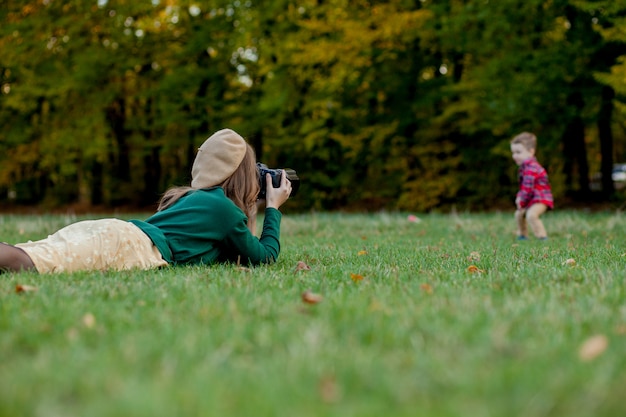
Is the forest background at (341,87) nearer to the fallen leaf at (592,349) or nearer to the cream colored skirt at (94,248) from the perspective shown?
the cream colored skirt at (94,248)

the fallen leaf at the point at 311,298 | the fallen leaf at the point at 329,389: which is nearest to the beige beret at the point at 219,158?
the fallen leaf at the point at 311,298

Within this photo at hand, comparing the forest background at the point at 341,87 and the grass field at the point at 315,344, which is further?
the forest background at the point at 341,87

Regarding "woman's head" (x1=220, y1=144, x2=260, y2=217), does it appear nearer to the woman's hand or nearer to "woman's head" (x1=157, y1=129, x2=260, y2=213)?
"woman's head" (x1=157, y1=129, x2=260, y2=213)

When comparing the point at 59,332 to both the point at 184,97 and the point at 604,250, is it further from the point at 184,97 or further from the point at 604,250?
the point at 184,97

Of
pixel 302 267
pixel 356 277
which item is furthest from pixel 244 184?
pixel 356 277

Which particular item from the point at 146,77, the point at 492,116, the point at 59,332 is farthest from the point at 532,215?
the point at 146,77

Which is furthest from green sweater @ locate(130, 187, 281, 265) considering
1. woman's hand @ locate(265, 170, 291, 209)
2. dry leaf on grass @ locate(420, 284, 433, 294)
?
dry leaf on grass @ locate(420, 284, 433, 294)

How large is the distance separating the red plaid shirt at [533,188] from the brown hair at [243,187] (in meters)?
4.66

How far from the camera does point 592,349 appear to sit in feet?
6.86

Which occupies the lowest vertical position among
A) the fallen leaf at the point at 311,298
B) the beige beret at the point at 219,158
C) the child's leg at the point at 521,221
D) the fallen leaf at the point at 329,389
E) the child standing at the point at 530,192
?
the child's leg at the point at 521,221

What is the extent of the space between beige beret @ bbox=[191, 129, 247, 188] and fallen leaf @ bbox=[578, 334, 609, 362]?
10.3 feet

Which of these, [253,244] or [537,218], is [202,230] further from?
[537,218]

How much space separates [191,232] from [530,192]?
17.5 ft

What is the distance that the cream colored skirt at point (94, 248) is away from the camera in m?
4.38
